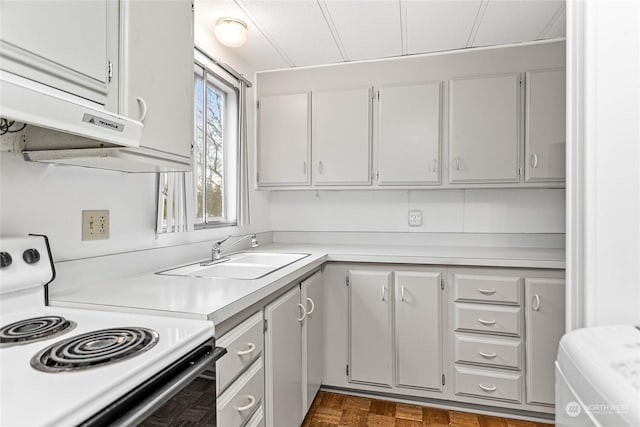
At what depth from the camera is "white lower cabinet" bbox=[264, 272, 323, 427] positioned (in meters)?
1.48

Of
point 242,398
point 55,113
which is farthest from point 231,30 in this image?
point 242,398

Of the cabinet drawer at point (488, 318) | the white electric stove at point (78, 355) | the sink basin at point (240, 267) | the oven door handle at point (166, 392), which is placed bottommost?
the cabinet drawer at point (488, 318)

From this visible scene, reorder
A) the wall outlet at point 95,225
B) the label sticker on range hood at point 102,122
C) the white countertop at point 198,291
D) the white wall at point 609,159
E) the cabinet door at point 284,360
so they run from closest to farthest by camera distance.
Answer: the white wall at point 609,159 → the label sticker on range hood at point 102,122 → the white countertop at point 198,291 → the wall outlet at point 95,225 → the cabinet door at point 284,360

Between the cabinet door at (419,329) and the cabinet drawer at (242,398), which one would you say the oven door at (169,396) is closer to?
the cabinet drawer at (242,398)

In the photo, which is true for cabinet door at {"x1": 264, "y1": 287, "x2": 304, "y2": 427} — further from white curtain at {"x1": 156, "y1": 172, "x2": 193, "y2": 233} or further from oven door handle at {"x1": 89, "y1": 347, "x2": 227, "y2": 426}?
white curtain at {"x1": 156, "y1": 172, "x2": 193, "y2": 233}

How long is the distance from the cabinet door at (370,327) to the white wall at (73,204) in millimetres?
1088

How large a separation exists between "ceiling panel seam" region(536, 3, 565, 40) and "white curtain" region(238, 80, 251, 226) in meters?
1.89

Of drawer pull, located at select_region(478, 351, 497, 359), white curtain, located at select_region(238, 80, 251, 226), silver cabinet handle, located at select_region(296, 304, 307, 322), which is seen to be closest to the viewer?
silver cabinet handle, located at select_region(296, 304, 307, 322)

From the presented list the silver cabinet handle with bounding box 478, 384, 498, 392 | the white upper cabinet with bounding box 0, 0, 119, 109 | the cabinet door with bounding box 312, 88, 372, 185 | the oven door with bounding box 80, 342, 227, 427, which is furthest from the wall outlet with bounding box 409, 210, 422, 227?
the white upper cabinet with bounding box 0, 0, 119, 109

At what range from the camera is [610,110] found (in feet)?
2.57

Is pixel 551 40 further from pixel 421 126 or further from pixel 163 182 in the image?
pixel 163 182

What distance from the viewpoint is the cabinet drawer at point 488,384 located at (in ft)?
6.71

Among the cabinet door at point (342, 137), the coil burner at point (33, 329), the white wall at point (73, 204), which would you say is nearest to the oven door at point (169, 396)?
the coil burner at point (33, 329)

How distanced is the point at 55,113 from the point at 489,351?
7.34ft
